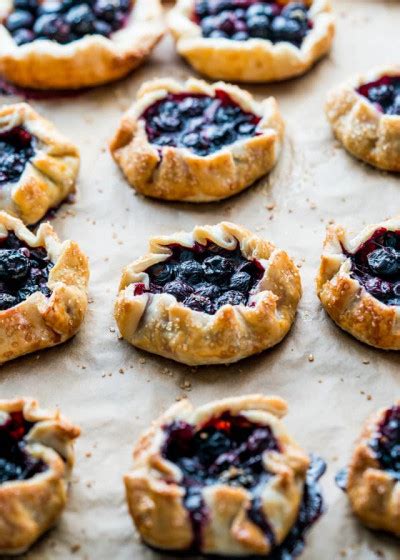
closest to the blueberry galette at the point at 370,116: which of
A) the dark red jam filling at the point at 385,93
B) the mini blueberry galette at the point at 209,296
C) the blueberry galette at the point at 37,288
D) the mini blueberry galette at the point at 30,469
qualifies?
the dark red jam filling at the point at 385,93

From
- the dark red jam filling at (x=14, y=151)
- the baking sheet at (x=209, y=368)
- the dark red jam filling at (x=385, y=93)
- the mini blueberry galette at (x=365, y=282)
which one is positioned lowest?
the baking sheet at (x=209, y=368)

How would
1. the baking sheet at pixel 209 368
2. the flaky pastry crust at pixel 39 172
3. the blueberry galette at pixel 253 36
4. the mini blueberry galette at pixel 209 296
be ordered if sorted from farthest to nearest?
the blueberry galette at pixel 253 36, the flaky pastry crust at pixel 39 172, the mini blueberry galette at pixel 209 296, the baking sheet at pixel 209 368

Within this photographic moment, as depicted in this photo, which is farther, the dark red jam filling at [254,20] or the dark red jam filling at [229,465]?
the dark red jam filling at [254,20]

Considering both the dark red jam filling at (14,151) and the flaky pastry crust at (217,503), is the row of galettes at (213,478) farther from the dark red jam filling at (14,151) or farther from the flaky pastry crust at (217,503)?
the dark red jam filling at (14,151)

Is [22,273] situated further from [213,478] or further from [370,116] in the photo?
[370,116]

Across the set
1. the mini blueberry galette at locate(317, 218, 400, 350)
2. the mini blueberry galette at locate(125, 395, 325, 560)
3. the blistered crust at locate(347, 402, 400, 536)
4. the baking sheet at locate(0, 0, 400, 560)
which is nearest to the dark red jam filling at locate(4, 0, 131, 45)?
the baking sheet at locate(0, 0, 400, 560)

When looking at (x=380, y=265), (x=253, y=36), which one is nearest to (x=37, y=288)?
(x=380, y=265)

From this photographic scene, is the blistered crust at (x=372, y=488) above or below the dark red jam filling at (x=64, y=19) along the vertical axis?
below
